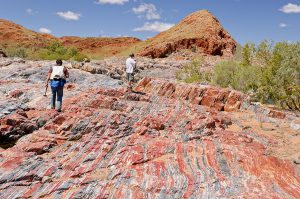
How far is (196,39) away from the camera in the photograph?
66000 millimetres

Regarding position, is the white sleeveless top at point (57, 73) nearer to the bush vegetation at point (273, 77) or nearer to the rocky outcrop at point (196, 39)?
the bush vegetation at point (273, 77)

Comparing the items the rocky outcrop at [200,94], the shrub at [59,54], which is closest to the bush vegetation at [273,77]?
the rocky outcrop at [200,94]

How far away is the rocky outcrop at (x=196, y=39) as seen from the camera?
206ft

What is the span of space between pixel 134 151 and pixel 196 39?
57.7 meters

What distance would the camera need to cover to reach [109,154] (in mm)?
9945

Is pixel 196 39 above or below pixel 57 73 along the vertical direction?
above

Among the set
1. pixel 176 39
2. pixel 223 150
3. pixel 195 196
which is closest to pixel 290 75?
pixel 223 150

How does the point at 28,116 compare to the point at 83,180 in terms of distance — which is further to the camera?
the point at 28,116

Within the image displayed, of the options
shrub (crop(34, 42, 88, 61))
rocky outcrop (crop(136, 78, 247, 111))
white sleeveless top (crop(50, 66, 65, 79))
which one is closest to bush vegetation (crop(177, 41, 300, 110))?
rocky outcrop (crop(136, 78, 247, 111))

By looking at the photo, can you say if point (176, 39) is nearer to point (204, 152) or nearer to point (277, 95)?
point (277, 95)

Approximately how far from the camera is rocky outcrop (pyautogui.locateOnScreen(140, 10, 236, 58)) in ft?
206

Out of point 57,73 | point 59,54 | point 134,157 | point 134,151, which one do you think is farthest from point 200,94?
point 59,54

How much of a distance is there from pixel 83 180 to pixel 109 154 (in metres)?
1.50

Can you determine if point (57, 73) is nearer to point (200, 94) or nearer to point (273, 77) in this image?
point (200, 94)
